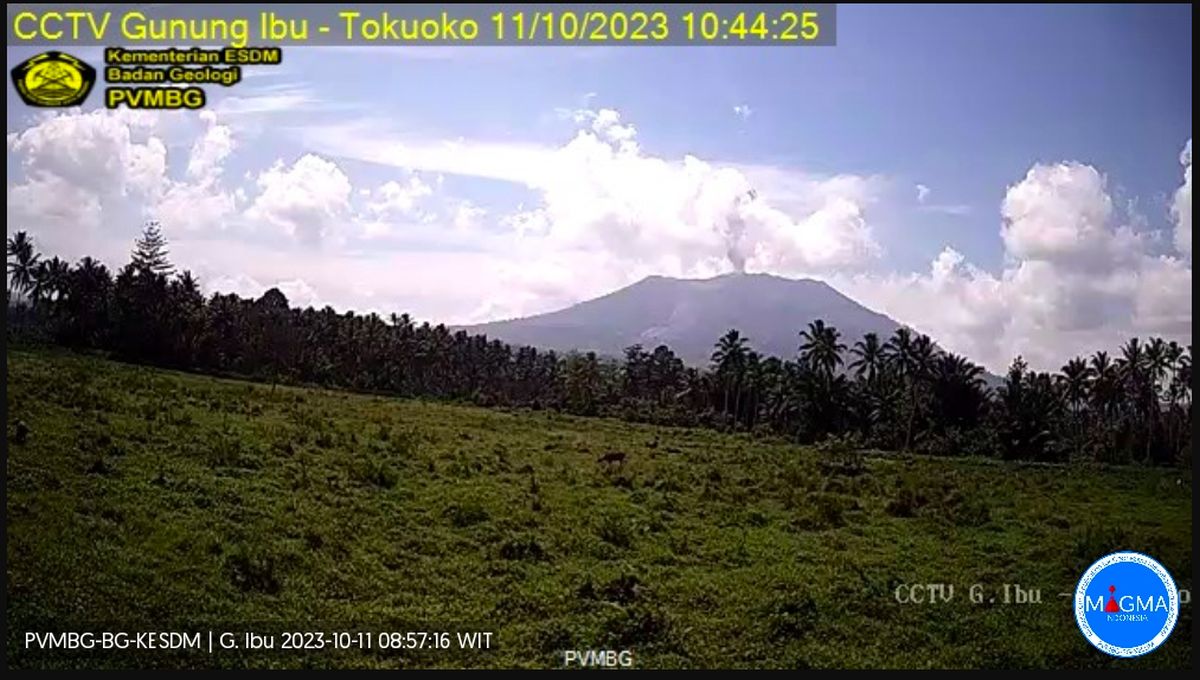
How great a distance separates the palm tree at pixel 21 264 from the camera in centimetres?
1033

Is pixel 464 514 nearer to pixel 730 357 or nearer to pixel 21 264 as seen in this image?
pixel 21 264

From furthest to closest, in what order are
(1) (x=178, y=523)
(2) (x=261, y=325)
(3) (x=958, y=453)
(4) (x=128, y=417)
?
1. (3) (x=958, y=453)
2. (2) (x=261, y=325)
3. (4) (x=128, y=417)
4. (1) (x=178, y=523)

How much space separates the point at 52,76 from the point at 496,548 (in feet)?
24.4

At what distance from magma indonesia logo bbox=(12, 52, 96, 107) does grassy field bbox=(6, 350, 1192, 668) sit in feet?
13.8

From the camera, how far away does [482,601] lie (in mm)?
10000

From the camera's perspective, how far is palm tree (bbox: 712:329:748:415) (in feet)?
79.8

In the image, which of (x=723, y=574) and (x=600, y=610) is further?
(x=723, y=574)

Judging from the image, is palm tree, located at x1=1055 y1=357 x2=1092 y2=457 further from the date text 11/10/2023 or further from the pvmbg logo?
the date text 11/10/2023

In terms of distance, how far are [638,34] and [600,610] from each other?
651 centimetres

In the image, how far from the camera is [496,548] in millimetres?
11562

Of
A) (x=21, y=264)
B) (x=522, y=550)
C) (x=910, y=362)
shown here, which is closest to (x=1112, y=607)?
(x=522, y=550)

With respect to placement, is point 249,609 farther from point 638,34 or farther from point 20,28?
point 638,34

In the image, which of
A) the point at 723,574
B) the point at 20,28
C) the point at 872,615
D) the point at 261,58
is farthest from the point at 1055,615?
the point at 20,28

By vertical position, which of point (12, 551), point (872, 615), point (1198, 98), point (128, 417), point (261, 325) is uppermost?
point (1198, 98)
